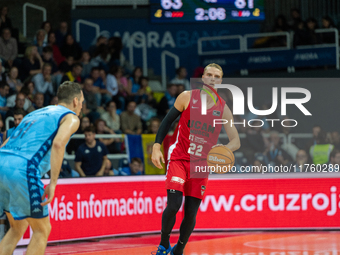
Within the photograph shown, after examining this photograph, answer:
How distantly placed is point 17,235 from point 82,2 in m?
12.2

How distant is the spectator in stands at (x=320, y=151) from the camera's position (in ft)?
35.3

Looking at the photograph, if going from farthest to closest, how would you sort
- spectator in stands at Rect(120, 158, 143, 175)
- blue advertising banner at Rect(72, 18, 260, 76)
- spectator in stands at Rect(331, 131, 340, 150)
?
1. blue advertising banner at Rect(72, 18, 260, 76)
2. spectator in stands at Rect(331, 131, 340, 150)
3. spectator in stands at Rect(120, 158, 143, 175)

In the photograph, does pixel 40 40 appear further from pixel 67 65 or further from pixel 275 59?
pixel 275 59

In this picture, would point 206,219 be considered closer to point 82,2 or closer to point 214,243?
point 214,243

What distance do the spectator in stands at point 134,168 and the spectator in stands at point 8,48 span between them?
170 inches

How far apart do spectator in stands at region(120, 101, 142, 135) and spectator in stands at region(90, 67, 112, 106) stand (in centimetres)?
78

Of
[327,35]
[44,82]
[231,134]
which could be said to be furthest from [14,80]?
[327,35]

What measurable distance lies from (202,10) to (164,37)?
377 cm

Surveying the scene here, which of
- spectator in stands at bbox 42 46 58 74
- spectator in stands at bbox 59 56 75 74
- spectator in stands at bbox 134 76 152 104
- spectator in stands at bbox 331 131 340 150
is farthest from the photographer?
spectator in stands at bbox 134 76 152 104

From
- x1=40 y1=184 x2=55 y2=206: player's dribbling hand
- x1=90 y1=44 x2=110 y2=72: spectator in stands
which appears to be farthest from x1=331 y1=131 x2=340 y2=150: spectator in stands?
x1=40 y1=184 x2=55 y2=206: player's dribbling hand

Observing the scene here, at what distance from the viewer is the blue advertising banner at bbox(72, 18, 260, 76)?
16.8m

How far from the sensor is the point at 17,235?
4.69m

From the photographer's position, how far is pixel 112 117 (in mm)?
11969

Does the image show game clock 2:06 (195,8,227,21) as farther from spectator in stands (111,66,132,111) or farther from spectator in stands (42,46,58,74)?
spectator in stands (42,46,58,74)
